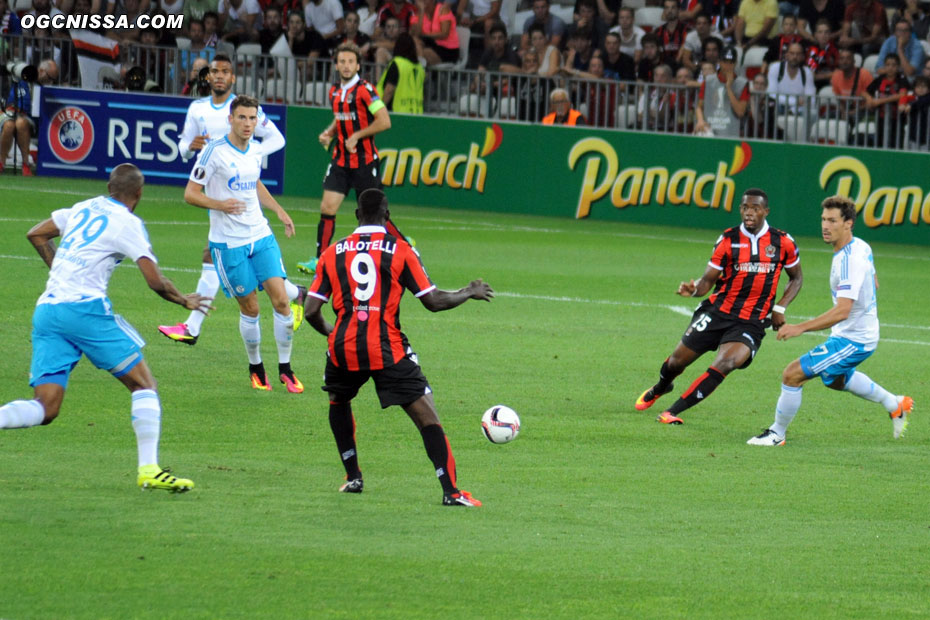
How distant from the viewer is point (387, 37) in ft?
87.7

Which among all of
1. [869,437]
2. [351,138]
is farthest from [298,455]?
[351,138]

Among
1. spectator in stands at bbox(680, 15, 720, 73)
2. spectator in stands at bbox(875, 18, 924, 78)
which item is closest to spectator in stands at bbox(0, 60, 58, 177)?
spectator in stands at bbox(680, 15, 720, 73)

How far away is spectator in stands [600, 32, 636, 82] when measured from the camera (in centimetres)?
2522

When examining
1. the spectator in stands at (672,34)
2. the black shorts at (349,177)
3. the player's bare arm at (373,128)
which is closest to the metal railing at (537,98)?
the spectator in stands at (672,34)

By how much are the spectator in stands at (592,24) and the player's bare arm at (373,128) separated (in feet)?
32.3

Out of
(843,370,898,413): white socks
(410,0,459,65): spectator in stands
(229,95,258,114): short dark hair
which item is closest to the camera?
(843,370,898,413): white socks

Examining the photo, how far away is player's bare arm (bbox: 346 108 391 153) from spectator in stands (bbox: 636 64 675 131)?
829 centimetres

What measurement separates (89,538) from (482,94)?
1890cm

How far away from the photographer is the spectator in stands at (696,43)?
2498 cm

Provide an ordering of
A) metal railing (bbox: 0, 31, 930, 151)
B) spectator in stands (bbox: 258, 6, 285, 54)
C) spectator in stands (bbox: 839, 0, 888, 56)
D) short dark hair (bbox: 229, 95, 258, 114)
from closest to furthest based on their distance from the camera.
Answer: short dark hair (bbox: 229, 95, 258, 114) < metal railing (bbox: 0, 31, 930, 151) < spectator in stands (bbox: 839, 0, 888, 56) < spectator in stands (bbox: 258, 6, 285, 54)

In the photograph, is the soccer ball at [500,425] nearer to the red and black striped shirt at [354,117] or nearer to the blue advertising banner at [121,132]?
the red and black striped shirt at [354,117]

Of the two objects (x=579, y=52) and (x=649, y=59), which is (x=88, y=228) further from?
(x=579, y=52)

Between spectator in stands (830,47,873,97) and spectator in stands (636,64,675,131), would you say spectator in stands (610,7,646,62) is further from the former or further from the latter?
spectator in stands (830,47,873,97)

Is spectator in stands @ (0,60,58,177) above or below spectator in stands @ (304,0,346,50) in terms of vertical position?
below
